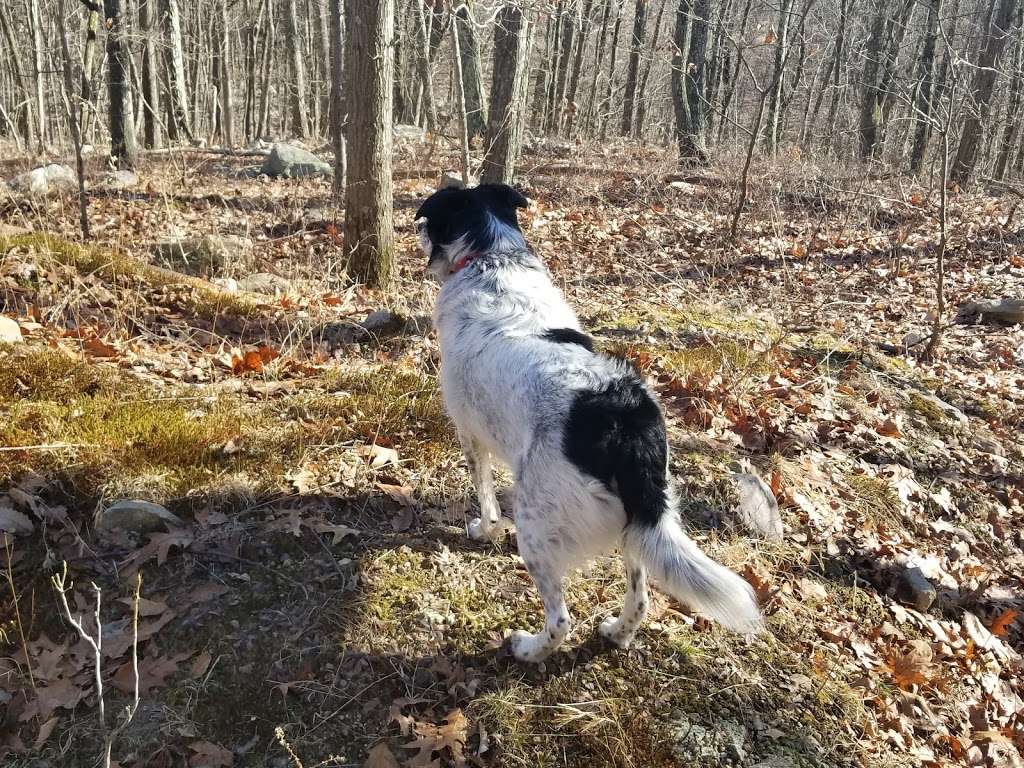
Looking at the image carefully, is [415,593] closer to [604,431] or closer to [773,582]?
[604,431]

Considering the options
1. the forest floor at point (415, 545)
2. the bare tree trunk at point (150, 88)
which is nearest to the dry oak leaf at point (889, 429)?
the forest floor at point (415, 545)

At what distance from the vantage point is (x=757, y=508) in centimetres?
→ 404

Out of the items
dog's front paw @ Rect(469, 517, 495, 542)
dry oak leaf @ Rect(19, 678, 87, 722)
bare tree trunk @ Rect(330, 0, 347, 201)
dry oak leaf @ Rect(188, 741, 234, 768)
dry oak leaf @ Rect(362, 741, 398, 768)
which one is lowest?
dry oak leaf @ Rect(362, 741, 398, 768)

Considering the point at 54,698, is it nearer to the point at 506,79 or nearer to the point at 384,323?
the point at 384,323

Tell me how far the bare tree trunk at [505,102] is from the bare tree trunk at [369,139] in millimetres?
3299

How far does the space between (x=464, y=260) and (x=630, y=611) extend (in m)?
2.03

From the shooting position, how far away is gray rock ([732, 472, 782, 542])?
3.98 m

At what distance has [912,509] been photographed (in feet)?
14.7

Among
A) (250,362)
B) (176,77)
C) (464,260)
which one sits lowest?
(250,362)

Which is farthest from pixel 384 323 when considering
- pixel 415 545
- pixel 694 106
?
pixel 694 106

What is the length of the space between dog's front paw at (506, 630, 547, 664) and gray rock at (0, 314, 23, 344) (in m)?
Answer: 4.02

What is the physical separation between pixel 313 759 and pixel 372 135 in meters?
5.74

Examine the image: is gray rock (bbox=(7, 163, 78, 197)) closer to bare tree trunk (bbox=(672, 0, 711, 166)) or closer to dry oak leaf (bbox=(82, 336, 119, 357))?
dry oak leaf (bbox=(82, 336, 119, 357))

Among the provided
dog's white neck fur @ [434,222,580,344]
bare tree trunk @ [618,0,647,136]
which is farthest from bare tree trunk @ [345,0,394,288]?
bare tree trunk @ [618,0,647,136]
